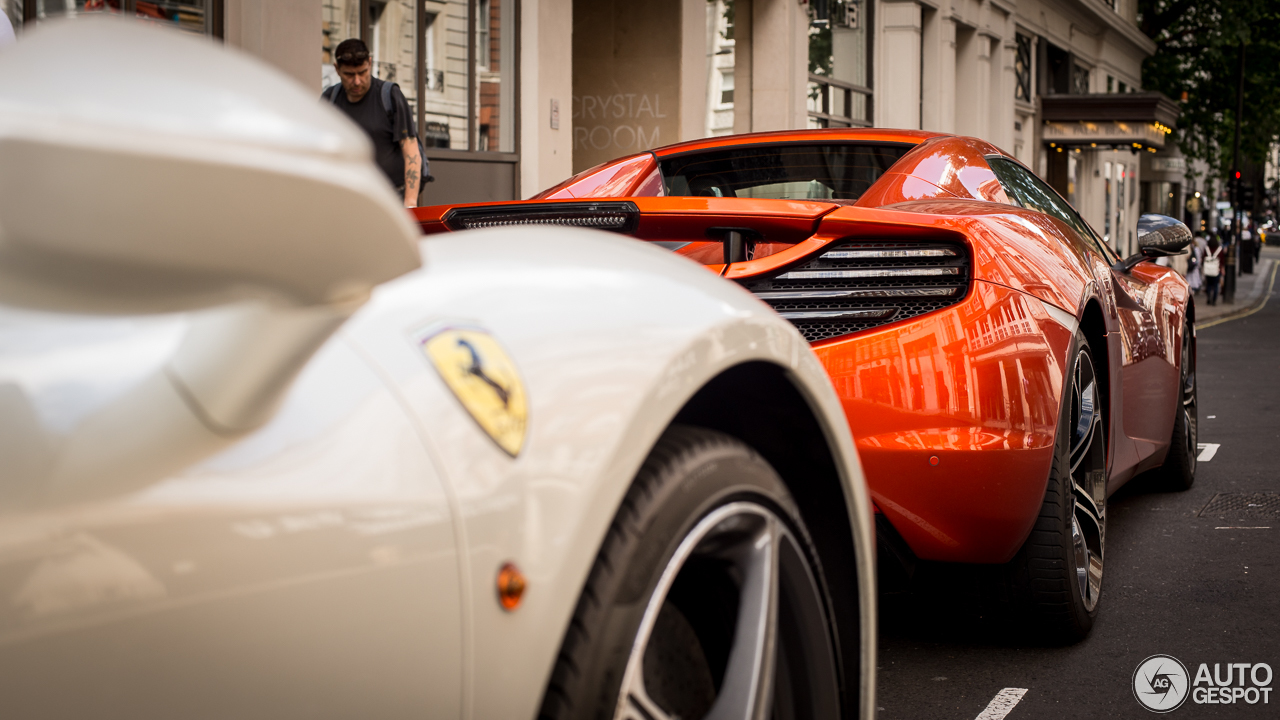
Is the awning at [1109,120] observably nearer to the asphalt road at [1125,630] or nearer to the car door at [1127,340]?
the asphalt road at [1125,630]

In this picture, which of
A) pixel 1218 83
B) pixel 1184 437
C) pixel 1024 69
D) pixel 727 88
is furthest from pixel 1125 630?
pixel 1218 83

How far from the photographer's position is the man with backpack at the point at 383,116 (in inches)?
281

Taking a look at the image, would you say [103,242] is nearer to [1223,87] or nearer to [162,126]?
[162,126]

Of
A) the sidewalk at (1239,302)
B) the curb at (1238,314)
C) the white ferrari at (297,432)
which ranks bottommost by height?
the curb at (1238,314)

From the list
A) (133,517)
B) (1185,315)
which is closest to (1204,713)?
(133,517)

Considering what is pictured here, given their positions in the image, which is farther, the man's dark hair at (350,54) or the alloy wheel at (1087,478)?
the man's dark hair at (350,54)

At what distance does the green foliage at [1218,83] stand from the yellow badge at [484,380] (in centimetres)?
3423

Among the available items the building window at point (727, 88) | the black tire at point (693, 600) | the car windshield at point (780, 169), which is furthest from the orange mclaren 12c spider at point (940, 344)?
the building window at point (727, 88)

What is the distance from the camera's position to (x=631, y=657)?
143 cm

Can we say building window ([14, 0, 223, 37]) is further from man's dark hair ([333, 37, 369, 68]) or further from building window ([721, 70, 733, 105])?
Answer: building window ([721, 70, 733, 105])

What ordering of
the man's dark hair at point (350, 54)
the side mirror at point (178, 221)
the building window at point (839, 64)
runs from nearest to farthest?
the side mirror at point (178, 221) < the man's dark hair at point (350, 54) < the building window at point (839, 64)

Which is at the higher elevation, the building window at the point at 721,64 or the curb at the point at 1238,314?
the building window at the point at 721,64

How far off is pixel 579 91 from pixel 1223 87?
25352mm

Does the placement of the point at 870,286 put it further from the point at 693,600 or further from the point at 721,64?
the point at 721,64
